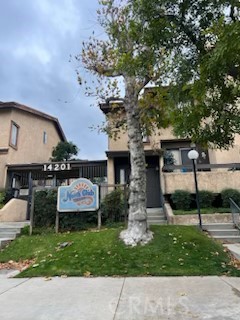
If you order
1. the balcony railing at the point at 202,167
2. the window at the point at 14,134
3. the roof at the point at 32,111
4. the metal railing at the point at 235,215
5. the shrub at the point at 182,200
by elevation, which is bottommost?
the metal railing at the point at 235,215

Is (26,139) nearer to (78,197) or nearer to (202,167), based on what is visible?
(78,197)

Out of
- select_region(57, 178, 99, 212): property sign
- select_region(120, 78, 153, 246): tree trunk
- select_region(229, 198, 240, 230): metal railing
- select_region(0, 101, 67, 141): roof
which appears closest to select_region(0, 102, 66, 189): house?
select_region(0, 101, 67, 141): roof

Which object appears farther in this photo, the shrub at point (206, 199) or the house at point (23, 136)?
the house at point (23, 136)

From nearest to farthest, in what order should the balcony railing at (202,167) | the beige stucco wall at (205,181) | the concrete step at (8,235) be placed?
the concrete step at (8,235) < the beige stucco wall at (205,181) < the balcony railing at (202,167)

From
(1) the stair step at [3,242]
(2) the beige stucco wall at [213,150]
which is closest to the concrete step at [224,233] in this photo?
(2) the beige stucco wall at [213,150]

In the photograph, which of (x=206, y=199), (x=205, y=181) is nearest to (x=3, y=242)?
(x=206, y=199)

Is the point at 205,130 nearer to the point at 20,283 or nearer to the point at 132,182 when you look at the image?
the point at 132,182

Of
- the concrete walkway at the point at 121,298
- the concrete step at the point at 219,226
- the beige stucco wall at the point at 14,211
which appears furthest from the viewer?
the beige stucco wall at the point at 14,211

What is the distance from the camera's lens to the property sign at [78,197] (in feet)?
34.5

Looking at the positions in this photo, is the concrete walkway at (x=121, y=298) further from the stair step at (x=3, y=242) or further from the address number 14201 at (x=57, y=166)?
the address number 14201 at (x=57, y=166)

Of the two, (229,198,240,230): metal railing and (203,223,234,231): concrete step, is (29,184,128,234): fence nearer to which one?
(203,223,234,231): concrete step

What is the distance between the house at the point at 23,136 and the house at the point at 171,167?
645 cm

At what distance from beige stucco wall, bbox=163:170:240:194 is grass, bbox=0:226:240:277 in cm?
443

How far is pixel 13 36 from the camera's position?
476 inches
